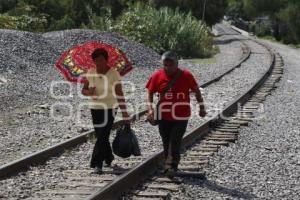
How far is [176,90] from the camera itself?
7.31 m

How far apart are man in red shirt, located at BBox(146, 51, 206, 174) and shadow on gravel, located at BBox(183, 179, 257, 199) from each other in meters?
0.29

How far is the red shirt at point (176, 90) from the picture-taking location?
7285mm

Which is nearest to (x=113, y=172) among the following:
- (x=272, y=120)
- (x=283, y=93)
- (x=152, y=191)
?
(x=152, y=191)

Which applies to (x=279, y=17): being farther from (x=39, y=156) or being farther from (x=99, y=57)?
(x=99, y=57)

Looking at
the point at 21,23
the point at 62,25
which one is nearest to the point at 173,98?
the point at 21,23

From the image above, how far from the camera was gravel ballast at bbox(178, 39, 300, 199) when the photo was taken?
7074 mm

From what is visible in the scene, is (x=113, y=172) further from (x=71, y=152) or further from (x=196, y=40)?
(x=196, y=40)

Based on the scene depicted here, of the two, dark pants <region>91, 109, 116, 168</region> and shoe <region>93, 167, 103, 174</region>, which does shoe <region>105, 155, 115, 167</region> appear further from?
shoe <region>93, 167, 103, 174</region>

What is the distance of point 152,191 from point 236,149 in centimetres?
294

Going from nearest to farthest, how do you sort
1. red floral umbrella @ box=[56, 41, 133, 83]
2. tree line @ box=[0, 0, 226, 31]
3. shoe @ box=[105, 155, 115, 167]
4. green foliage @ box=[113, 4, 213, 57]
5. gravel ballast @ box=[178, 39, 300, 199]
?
gravel ballast @ box=[178, 39, 300, 199] < shoe @ box=[105, 155, 115, 167] < red floral umbrella @ box=[56, 41, 133, 83] < green foliage @ box=[113, 4, 213, 57] < tree line @ box=[0, 0, 226, 31]

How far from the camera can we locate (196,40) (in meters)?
35.1

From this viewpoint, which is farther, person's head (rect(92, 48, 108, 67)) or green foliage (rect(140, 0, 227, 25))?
green foliage (rect(140, 0, 227, 25))

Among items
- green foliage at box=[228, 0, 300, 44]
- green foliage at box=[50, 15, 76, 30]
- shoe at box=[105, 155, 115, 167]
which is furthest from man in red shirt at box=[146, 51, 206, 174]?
green foliage at box=[228, 0, 300, 44]

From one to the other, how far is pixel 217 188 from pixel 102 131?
1601mm
